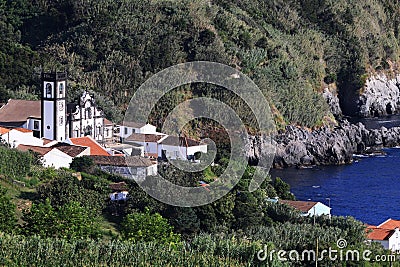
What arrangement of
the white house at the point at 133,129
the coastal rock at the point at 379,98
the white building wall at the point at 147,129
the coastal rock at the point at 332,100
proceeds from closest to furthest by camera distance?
the white house at the point at 133,129 → the white building wall at the point at 147,129 → the coastal rock at the point at 332,100 → the coastal rock at the point at 379,98

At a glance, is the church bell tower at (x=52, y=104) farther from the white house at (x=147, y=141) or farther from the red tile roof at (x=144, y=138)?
the red tile roof at (x=144, y=138)

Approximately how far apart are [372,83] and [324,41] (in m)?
6.51

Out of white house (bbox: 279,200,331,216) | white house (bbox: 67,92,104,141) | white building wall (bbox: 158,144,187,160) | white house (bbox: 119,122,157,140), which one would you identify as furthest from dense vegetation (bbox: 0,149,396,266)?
white house (bbox: 119,122,157,140)

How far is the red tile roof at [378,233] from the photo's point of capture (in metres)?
56.5

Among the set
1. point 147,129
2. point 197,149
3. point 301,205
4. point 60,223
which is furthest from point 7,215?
point 147,129

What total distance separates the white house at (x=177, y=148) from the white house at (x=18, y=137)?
958 centimetres

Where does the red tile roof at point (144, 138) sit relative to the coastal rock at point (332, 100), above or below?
below

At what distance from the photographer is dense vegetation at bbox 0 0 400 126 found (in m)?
90.8

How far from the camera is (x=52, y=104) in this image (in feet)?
225

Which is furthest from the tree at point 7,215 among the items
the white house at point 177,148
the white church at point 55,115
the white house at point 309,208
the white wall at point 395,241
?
the white house at point 177,148

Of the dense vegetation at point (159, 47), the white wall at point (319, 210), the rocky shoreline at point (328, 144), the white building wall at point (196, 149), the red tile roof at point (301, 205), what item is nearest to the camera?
the white wall at point (319, 210)

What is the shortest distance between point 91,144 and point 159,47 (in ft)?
97.0

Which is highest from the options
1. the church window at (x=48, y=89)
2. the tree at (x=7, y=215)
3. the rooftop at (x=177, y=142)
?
the church window at (x=48, y=89)

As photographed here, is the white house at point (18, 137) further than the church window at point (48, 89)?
No
